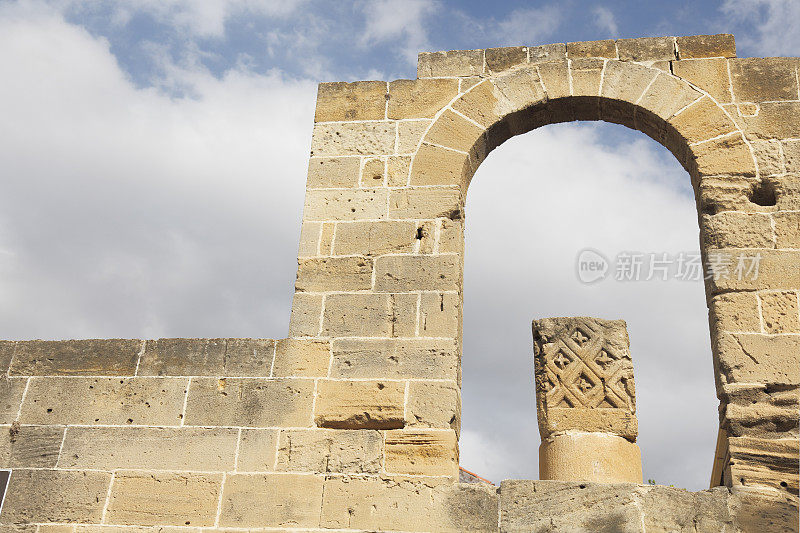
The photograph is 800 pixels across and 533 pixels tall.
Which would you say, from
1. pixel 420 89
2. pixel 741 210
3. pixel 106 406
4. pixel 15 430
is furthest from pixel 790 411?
pixel 15 430

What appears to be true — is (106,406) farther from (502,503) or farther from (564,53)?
(564,53)

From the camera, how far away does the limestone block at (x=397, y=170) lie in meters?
5.81

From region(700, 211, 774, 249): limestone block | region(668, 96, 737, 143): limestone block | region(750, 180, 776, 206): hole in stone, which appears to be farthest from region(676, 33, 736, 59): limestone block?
region(700, 211, 774, 249): limestone block

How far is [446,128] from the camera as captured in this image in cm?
596

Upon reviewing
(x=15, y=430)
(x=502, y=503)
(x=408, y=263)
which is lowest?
(x=502, y=503)

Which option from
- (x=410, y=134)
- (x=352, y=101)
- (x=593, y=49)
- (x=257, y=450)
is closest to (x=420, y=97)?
(x=410, y=134)

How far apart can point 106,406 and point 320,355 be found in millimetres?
1480

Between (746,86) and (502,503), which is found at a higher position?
(746,86)

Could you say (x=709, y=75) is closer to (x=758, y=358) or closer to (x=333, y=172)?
(x=758, y=358)

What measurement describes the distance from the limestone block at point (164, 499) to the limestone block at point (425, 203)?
2204 mm

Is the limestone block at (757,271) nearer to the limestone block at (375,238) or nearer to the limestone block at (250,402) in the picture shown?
the limestone block at (375,238)

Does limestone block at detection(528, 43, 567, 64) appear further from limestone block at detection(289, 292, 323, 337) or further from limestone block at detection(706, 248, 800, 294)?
limestone block at detection(289, 292, 323, 337)

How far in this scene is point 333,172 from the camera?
5953mm

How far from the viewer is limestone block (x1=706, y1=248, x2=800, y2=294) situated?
16.8 feet
